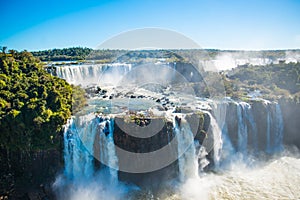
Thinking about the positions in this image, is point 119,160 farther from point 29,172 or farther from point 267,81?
point 267,81

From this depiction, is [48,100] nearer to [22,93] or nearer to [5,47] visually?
[22,93]

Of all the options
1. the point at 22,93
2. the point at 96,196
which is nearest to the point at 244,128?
the point at 96,196

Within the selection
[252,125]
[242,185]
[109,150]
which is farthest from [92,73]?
[242,185]

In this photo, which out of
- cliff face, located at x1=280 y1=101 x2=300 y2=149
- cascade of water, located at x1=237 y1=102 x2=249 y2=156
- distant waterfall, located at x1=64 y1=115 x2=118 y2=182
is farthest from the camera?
cliff face, located at x1=280 y1=101 x2=300 y2=149

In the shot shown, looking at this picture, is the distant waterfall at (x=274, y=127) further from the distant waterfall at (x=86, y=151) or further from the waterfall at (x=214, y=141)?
the distant waterfall at (x=86, y=151)

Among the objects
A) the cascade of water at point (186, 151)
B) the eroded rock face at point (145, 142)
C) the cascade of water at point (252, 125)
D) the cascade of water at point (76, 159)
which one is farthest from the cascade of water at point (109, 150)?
the cascade of water at point (252, 125)

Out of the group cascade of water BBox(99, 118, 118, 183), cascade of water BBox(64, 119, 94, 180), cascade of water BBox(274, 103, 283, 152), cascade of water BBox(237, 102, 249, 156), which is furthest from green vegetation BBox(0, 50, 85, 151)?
cascade of water BBox(274, 103, 283, 152)

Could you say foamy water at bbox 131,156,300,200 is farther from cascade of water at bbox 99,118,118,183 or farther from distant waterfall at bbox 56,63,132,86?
distant waterfall at bbox 56,63,132,86
